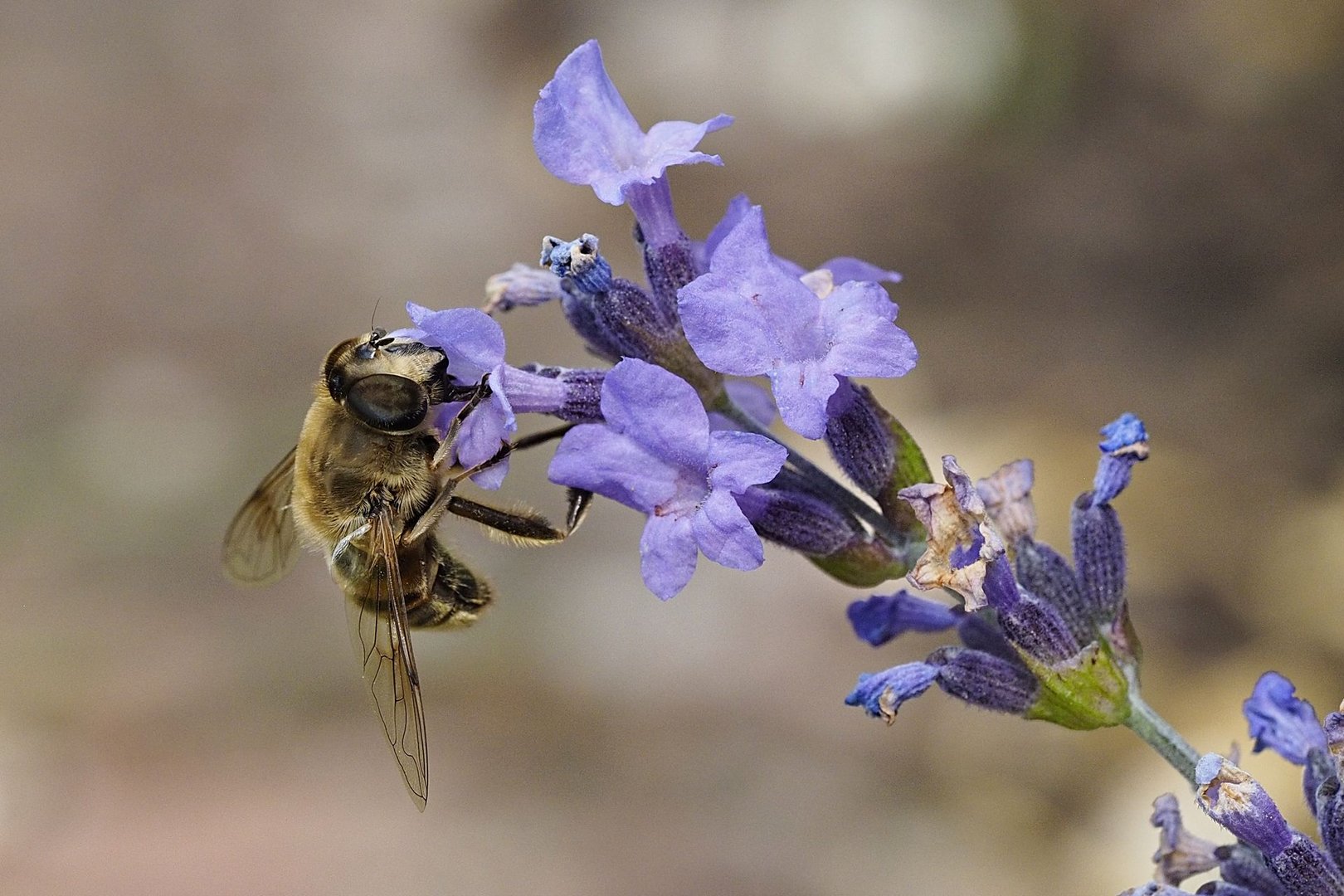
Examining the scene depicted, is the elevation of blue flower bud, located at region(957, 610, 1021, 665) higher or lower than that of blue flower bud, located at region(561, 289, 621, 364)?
higher

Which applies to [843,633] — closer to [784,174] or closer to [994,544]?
[784,174]

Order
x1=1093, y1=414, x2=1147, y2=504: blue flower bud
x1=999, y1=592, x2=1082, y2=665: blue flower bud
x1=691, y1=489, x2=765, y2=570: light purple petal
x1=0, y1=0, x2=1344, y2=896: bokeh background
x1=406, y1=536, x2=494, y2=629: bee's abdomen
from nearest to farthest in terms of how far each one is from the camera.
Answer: x1=691, y1=489, x2=765, y2=570: light purple petal → x1=999, y1=592, x2=1082, y2=665: blue flower bud → x1=1093, y1=414, x2=1147, y2=504: blue flower bud → x1=406, y1=536, x2=494, y2=629: bee's abdomen → x1=0, y1=0, x2=1344, y2=896: bokeh background

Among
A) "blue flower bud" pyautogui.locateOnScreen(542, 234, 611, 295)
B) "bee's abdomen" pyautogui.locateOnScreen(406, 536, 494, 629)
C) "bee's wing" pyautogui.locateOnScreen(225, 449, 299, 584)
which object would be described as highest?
"blue flower bud" pyautogui.locateOnScreen(542, 234, 611, 295)

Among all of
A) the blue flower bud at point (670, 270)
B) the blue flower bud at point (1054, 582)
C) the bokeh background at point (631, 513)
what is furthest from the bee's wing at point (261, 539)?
the bokeh background at point (631, 513)

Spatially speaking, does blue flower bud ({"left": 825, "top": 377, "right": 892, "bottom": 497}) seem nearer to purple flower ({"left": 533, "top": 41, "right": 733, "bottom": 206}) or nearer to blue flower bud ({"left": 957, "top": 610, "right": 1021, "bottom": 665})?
blue flower bud ({"left": 957, "top": 610, "right": 1021, "bottom": 665})

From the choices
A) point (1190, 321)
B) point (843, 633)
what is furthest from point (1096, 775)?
point (1190, 321)

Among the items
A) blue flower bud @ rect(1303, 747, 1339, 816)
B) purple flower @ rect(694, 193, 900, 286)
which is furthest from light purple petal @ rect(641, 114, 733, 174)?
blue flower bud @ rect(1303, 747, 1339, 816)

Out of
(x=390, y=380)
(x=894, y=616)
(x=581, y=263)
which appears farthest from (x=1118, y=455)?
(x=390, y=380)
